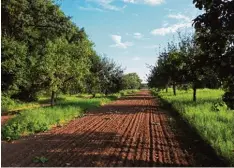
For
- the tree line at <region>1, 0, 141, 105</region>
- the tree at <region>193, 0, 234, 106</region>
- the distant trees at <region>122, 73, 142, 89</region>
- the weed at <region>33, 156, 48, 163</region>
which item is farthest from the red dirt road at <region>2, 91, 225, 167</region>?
the distant trees at <region>122, 73, 142, 89</region>

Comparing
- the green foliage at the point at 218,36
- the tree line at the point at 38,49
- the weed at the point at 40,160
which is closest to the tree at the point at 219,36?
the green foliage at the point at 218,36

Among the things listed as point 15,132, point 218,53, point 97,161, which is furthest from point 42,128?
point 218,53

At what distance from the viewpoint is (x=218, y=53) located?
927 cm

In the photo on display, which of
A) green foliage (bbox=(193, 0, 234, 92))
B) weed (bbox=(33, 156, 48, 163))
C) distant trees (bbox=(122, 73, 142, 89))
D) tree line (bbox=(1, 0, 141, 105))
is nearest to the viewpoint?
green foliage (bbox=(193, 0, 234, 92))

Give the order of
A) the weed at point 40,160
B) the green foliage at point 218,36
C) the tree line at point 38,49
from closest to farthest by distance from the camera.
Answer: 1. the green foliage at point 218,36
2. the weed at point 40,160
3. the tree line at point 38,49

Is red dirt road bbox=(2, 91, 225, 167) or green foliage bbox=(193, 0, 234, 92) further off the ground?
green foliage bbox=(193, 0, 234, 92)

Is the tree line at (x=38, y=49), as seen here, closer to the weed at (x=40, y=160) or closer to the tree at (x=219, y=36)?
the weed at (x=40, y=160)

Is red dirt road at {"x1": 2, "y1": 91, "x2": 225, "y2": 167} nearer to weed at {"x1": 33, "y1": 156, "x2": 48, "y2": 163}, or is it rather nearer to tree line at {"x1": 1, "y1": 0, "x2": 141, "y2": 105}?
weed at {"x1": 33, "y1": 156, "x2": 48, "y2": 163}

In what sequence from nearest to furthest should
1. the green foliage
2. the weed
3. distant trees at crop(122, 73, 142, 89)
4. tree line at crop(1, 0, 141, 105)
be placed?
the green foliage < the weed < tree line at crop(1, 0, 141, 105) < distant trees at crop(122, 73, 142, 89)

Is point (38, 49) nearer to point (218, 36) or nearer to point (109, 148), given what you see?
point (109, 148)

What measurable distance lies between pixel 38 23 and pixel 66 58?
3423 millimetres

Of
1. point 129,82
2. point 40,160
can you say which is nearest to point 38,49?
point 40,160

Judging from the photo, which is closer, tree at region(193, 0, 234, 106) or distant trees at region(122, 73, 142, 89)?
tree at region(193, 0, 234, 106)

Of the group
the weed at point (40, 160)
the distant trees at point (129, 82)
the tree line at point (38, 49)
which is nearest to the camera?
the weed at point (40, 160)
